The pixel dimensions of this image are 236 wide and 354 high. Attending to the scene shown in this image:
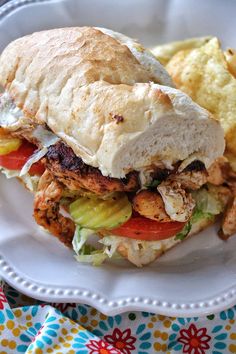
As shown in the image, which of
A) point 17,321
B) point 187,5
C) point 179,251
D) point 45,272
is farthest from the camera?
point 187,5

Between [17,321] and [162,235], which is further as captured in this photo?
[162,235]

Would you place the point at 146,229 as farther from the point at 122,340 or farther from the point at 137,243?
the point at 122,340

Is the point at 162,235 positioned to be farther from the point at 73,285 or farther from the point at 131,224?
the point at 73,285

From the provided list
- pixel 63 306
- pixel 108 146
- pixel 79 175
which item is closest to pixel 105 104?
pixel 108 146

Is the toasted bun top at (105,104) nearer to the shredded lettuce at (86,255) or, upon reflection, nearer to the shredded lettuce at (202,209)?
the shredded lettuce at (202,209)

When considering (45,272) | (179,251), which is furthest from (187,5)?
(45,272)

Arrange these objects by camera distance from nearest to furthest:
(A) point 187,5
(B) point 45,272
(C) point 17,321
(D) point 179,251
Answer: (C) point 17,321
(B) point 45,272
(D) point 179,251
(A) point 187,5

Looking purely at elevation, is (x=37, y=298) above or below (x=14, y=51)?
below
